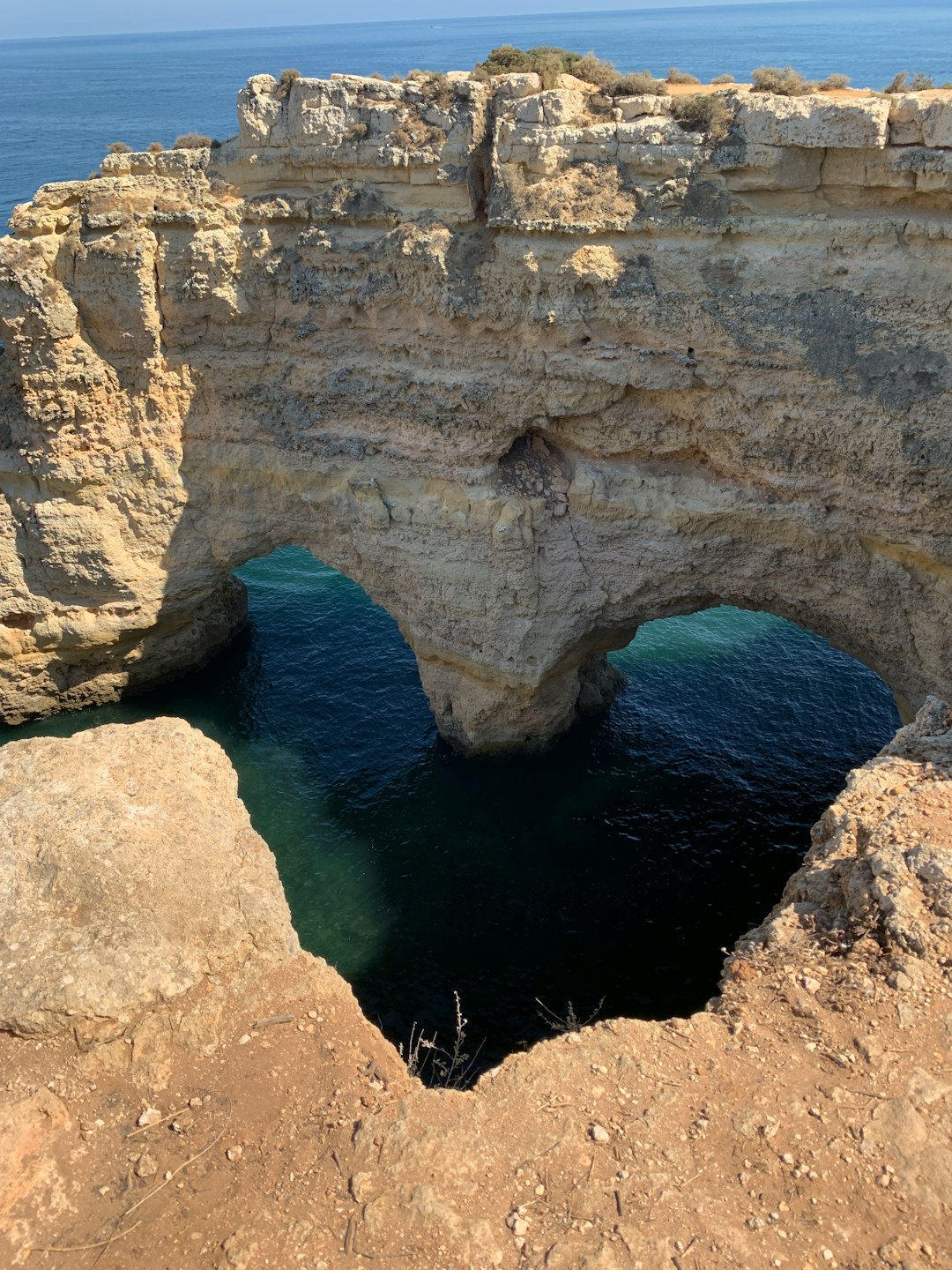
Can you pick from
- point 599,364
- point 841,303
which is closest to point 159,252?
point 599,364

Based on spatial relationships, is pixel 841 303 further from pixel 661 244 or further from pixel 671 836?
pixel 671 836

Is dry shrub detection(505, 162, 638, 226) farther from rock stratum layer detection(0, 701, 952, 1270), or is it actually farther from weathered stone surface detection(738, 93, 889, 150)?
rock stratum layer detection(0, 701, 952, 1270)

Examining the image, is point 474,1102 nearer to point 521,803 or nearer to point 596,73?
point 521,803

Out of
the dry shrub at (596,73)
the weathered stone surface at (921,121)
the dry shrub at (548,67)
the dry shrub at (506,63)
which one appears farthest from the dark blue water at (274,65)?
the weathered stone surface at (921,121)

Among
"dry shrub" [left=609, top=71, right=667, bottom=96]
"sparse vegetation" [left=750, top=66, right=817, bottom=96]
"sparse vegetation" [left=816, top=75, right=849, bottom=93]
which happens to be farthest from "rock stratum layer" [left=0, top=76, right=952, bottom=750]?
"sparse vegetation" [left=816, top=75, right=849, bottom=93]

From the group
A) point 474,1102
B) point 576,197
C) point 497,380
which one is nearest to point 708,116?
point 576,197

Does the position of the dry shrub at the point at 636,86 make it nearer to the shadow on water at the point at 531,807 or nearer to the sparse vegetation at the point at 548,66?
the sparse vegetation at the point at 548,66
